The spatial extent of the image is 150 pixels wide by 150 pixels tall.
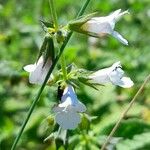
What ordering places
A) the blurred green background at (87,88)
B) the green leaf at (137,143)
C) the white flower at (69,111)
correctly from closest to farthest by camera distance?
the white flower at (69,111)
the green leaf at (137,143)
the blurred green background at (87,88)

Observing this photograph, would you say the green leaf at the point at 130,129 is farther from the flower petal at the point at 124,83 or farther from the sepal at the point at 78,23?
the sepal at the point at 78,23

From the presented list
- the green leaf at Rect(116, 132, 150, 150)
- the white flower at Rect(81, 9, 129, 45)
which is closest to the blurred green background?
the green leaf at Rect(116, 132, 150, 150)

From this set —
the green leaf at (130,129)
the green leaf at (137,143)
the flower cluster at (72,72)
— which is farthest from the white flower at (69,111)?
the green leaf at (130,129)

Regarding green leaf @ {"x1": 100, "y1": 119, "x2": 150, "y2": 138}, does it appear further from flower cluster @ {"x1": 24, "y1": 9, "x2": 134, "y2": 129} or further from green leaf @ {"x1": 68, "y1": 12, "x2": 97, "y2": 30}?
green leaf @ {"x1": 68, "y1": 12, "x2": 97, "y2": 30}

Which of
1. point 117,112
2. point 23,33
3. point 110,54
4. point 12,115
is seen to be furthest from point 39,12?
point 117,112

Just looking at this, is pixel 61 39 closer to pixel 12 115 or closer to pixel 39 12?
pixel 12 115
